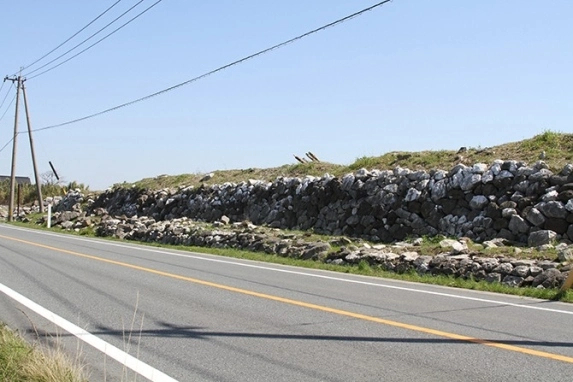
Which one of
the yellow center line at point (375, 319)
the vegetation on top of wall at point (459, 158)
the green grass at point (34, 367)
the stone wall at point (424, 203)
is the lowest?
the yellow center line at point (375, 319)

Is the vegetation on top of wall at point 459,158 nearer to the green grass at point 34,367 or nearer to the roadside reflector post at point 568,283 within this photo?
the roadside reflector post at point 568,283

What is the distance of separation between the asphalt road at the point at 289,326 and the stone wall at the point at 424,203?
4.89 metres

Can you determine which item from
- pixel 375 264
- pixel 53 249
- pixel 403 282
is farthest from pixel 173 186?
pixel 403 282

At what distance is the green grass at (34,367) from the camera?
16.5 ft

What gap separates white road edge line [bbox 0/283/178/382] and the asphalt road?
0.10 ft

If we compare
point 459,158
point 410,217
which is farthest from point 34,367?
point 459,158

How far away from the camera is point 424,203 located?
18250mm

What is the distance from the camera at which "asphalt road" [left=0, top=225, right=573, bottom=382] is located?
19.2ft

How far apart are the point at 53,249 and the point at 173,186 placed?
55.4 ft

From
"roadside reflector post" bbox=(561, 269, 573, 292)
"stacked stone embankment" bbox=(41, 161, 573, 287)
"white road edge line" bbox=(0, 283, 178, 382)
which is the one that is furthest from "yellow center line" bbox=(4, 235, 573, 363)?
"stacked stone embankment" bbox=(41, 161, 573, 287)

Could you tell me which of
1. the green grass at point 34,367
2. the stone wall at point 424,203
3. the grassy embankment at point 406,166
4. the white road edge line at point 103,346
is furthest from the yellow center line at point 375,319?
the stone wall at point 424,203

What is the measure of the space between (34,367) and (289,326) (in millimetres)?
3318

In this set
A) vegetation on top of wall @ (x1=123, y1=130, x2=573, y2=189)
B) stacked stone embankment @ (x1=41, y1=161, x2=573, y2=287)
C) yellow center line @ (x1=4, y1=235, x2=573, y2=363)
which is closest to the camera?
yellow center line @ (x1=4, y1=235, x2=573, y2=363)

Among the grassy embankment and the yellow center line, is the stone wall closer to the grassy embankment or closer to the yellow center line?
the grassy embankment
